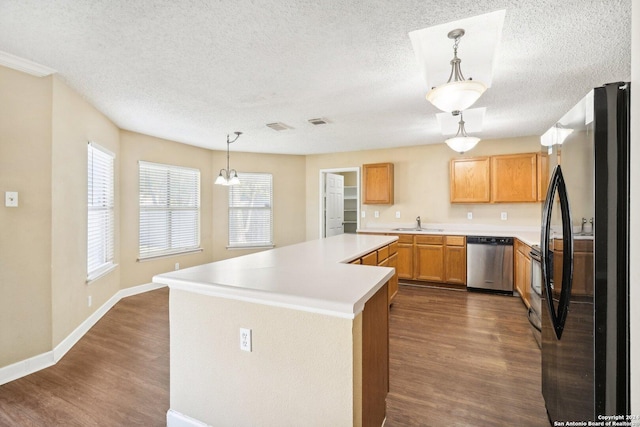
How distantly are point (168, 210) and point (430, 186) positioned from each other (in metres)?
4.56

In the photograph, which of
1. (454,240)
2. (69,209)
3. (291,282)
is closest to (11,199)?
(69,209)

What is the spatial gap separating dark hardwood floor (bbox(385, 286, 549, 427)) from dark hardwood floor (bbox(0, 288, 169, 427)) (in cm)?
162

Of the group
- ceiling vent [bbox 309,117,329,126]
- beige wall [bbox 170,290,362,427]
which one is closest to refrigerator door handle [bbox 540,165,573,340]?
beige wall [bbox 170,290,362,427]

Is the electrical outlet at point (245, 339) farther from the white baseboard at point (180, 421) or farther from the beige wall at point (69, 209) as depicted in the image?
the beige wall at point (69, 209)

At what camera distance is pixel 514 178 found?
15.4 ft

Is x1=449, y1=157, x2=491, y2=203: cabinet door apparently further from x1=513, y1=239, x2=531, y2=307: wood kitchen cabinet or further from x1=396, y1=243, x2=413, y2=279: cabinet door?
x1=396, y1=243, x2=413, y2=279: cabinet door

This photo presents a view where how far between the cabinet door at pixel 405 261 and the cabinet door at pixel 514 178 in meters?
1.54

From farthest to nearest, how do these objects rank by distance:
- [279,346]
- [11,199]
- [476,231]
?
[476,231]
[11,199]
[279,346]

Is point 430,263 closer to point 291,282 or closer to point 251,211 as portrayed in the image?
point 251,211

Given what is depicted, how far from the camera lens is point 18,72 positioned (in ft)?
7.78

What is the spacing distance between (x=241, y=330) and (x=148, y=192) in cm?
403

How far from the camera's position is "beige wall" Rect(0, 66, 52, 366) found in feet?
7.55

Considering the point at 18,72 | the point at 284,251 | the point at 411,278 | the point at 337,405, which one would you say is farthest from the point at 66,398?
the point at 411,278
